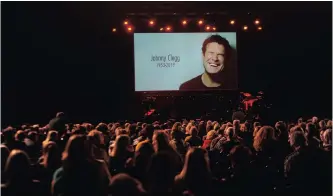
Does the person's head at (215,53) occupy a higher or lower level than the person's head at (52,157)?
higher

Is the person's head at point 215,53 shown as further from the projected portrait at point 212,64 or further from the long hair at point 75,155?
the long hair at point 75,155

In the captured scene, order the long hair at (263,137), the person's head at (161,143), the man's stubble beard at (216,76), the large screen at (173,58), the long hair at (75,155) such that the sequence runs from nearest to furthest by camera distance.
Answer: the long hair at (75,155)
the person's head at (161,143)
the long hair at (263,137)
the large screen at (173,58)
the man's stubble beard at (216,76)

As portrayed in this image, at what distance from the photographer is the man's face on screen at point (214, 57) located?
55.0 ft

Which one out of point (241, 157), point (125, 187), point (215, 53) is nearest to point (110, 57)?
point (215, 53)

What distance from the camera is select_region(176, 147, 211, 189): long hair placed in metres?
3.77

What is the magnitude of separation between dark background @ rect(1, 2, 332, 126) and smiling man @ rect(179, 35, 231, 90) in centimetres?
69

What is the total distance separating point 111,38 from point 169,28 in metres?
2.17

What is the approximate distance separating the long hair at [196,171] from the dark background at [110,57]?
12.6 meters

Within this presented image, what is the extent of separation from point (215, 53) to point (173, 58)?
1.55m

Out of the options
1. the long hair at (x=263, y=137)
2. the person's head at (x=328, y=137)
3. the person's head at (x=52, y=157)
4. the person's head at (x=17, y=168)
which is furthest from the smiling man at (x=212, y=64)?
the person's head at (x=17, y=168)

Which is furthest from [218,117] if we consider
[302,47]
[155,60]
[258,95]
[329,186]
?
[329,186]

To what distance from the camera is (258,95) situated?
56.7 feet

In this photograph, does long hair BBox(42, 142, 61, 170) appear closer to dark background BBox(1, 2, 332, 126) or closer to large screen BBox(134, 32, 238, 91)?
dark background BBox(1, 2, 332, 126)

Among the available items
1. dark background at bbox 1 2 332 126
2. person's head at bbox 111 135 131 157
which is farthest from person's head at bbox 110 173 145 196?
dark background at bbox 1 2 332 126
